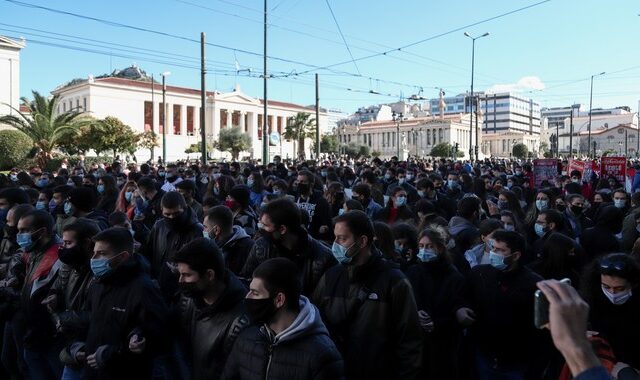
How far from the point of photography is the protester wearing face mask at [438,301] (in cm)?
411

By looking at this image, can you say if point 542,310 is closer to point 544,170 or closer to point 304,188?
point 304,188

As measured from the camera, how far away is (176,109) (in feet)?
294

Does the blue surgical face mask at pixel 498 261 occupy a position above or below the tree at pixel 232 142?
below

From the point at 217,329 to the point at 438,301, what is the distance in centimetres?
162

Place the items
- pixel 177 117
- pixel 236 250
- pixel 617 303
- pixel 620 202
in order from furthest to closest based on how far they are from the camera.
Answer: pixel 177 117 → pixel 620 202 → pixel 236 250 → pixel 617 303

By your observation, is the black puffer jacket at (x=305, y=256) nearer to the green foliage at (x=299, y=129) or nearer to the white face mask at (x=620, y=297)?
the white face mask at (x=620, y=297)

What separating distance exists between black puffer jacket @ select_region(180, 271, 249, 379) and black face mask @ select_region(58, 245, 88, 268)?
3.91 ft

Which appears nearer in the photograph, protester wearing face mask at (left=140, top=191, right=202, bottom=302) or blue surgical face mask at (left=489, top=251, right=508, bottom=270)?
blue surgical face mask at (left=489, top=251, right=508, bottom=270)

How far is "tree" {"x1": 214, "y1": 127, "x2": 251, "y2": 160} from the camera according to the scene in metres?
72.8

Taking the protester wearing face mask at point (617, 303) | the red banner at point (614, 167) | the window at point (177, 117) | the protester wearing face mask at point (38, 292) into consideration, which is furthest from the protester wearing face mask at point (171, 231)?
the window at point (177, 117)

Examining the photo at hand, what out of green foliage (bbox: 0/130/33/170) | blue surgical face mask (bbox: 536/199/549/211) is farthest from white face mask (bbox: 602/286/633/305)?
green foliage (bbox: 0/130/33/170)

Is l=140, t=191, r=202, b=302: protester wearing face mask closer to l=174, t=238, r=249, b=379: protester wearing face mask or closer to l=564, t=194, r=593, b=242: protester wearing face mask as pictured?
l=174, t=238, r=249, b=379: protester wearing face mask

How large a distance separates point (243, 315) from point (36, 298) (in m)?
2.05

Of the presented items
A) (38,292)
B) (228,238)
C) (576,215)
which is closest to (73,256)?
(38,292)
